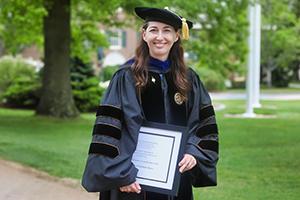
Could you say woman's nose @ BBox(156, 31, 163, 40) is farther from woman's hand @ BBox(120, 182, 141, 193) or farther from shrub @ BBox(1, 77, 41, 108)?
shrub @ BBox(1, 77, 41, 108)

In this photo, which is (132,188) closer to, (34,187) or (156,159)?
(156,159)

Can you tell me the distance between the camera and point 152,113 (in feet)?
11.1

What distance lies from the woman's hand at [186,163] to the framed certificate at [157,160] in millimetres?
25

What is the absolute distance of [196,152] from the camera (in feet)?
11.2

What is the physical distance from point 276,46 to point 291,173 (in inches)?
1556

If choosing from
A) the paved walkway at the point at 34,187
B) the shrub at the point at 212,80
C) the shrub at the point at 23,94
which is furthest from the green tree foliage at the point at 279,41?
the paved walkway at the point at 34,187

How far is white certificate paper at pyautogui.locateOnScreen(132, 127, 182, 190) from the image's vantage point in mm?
3318

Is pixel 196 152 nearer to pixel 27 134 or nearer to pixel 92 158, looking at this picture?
pixel 92 158

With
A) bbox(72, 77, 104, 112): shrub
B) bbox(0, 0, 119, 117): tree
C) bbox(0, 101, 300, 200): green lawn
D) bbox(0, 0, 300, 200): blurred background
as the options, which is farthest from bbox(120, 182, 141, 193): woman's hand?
bbox(72, 77, 104, 112): shrub

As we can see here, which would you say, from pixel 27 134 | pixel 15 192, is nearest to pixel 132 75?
pixel 15 192

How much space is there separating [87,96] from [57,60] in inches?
255

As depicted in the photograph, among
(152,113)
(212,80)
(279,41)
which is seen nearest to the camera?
(152,113)

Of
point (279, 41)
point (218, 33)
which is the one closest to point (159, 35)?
point (218, 33)

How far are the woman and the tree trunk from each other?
13425mm
